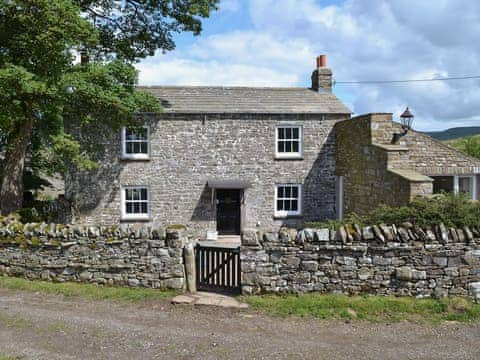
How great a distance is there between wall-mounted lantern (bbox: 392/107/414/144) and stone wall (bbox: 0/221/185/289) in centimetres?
870

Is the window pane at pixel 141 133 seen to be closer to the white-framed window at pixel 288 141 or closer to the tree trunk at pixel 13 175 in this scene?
the tree trunk at pixel 13 175

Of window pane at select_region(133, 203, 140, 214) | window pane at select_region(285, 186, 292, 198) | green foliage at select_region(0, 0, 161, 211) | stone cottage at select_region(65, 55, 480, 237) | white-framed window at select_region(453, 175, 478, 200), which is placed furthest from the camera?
window pane at select_region(285, 186, 292, 198)

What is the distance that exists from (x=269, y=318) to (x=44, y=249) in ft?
19.4

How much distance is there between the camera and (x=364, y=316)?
757cm

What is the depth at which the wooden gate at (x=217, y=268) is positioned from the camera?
8.89m

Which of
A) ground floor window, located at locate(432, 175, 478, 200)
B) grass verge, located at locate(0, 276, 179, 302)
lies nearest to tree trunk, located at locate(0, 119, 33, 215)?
grass verge, located at locate(0, 276, 179, 302)

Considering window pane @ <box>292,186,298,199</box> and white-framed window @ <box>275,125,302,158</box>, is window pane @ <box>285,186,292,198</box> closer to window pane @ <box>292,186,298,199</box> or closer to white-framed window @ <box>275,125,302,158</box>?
window pane @ <box>292,186,298,199</box>

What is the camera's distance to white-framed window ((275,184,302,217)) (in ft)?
56.2

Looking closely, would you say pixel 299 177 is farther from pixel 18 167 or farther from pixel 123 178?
pixel 18 167

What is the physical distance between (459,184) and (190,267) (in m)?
11.8

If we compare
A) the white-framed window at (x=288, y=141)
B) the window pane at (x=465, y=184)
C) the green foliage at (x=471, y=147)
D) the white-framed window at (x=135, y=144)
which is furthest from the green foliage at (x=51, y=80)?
the green foliage at (x=471, y=147)

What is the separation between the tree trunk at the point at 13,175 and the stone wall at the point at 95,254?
11.3 ft

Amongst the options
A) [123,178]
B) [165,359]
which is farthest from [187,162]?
[165,359]

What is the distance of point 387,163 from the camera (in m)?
12.4
